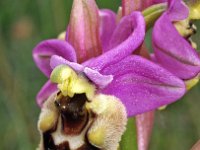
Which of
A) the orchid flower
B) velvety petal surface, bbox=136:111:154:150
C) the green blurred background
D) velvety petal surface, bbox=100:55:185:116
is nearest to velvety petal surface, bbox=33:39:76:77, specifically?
the orchid flower

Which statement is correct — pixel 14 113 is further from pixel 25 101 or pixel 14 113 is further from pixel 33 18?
pixel 33 18

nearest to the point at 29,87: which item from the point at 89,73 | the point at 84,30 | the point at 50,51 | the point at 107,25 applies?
the point at 107,25

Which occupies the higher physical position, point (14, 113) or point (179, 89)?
point (179, 89)

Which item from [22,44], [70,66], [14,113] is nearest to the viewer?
[70,66]

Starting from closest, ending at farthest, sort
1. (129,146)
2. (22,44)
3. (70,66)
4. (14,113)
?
(70,66), (129,146), (14,113), (22,44)

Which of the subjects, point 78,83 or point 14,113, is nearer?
point 78,83

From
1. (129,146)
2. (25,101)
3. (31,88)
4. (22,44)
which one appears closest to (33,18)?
(22,44)

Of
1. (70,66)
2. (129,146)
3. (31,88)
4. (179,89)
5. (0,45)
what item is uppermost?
(70,66)

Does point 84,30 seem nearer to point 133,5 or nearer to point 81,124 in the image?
point 133,5
